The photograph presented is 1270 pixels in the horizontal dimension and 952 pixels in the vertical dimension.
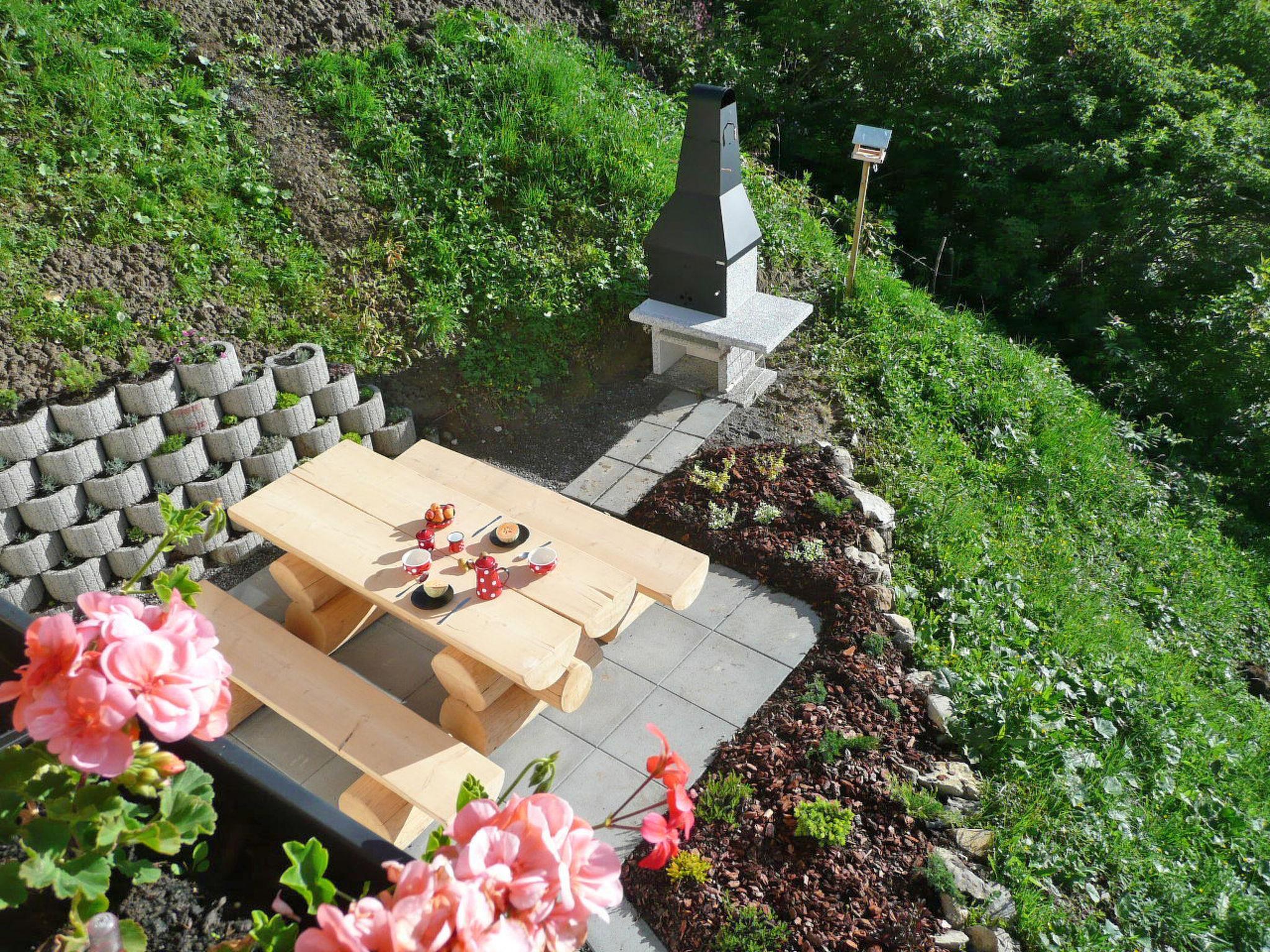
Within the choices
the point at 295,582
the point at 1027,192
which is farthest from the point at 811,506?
the point at 1027,192

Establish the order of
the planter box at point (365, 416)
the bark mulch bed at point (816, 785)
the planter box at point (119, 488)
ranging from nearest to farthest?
the bark mulch bed at point (816, 785) → the planter box at point (119, 488) → the planter box at point (365, 416)

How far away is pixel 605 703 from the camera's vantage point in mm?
4312

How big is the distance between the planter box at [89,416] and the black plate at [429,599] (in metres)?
2.40

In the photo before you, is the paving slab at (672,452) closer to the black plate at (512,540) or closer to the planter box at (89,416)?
the black plate at (512,540)

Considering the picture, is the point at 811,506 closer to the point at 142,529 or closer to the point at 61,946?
the point at 142,529

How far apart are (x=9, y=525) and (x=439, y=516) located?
2.51 m

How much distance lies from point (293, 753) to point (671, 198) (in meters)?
4.10

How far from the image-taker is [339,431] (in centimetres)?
579

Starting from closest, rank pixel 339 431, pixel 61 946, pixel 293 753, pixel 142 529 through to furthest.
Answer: pixel 61 946 → pixel 293 753 → pixel 142 529 → pixel 339 431

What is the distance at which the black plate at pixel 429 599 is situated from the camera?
368 cm

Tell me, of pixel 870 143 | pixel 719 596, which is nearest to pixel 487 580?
pixel 719 596

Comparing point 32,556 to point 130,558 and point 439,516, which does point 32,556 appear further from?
point 439,516

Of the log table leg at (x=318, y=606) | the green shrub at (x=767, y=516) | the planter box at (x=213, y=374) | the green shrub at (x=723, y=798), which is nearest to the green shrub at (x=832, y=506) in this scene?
the green shrub at (x=767, y=516)

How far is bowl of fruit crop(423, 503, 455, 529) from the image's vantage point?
4.00 m
